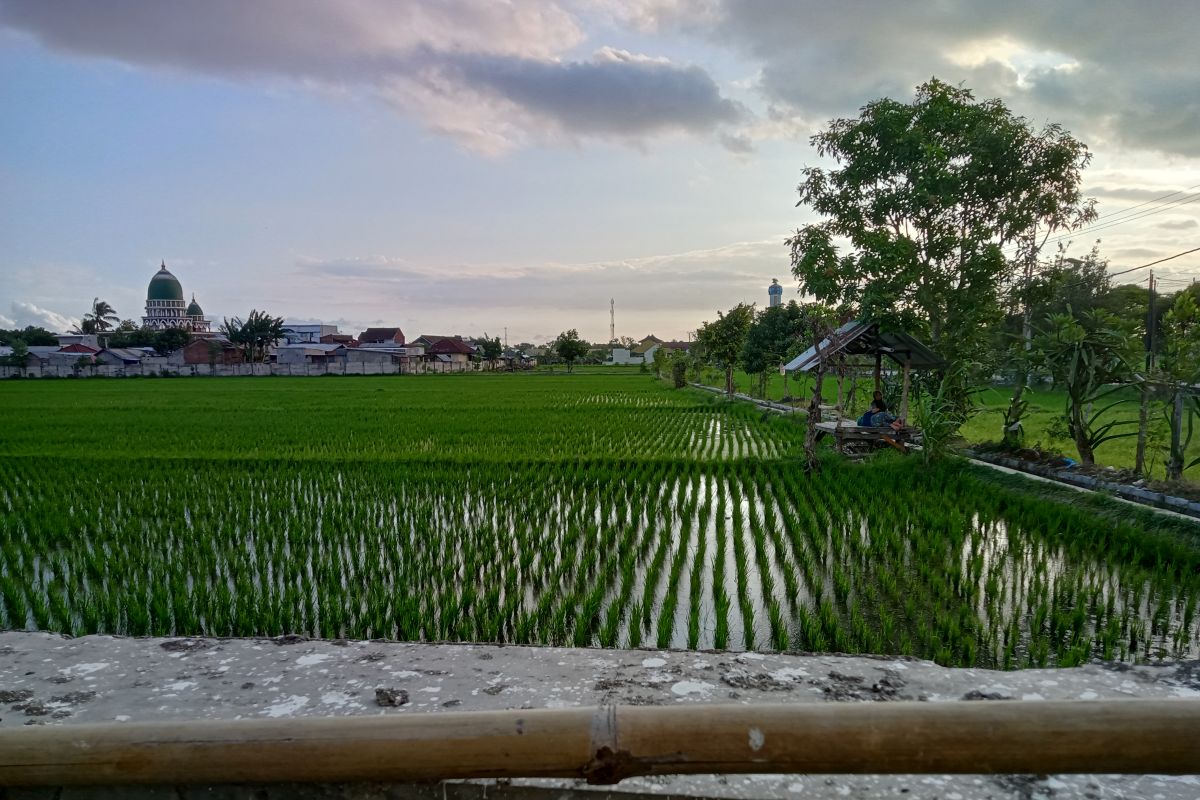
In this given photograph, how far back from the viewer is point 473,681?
2.87 metres

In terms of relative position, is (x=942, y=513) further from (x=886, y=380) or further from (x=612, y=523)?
(x=886, y=380)

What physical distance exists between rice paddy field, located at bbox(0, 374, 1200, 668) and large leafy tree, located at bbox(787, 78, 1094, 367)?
9.67ft

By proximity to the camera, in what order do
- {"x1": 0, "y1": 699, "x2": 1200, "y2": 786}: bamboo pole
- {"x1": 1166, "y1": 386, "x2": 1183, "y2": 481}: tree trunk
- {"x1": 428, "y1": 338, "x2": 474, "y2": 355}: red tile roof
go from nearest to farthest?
{"x1": 0, "y1": 699, "x2": 1200, "y2": 786}: bamboo pole
{"x1": 1166, "y1": 386, "x2": 1183, "y2": 481}: tree trunk
{"x1": 428, "y1": 338, "x2": 474, "y2": 355}: red tile roof

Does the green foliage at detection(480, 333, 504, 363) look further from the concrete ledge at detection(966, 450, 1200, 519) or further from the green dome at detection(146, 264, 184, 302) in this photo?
the concrete ledge at detection(966, 450, 1200, 519)

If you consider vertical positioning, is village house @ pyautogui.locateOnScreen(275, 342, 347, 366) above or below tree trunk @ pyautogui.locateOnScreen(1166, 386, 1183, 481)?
above

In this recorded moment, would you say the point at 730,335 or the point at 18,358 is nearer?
the point at 730,335

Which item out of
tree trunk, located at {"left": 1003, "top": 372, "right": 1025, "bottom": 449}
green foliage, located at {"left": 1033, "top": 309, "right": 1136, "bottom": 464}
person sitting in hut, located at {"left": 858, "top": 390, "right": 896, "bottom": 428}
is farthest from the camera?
person sitting in hut, located at {"left": 858, "top": 390, "right": 896, "bottom": 428}

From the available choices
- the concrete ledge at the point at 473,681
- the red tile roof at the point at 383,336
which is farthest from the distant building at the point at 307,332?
the concrete ledge at the point at 473,681

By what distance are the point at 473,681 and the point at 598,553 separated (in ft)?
9.52

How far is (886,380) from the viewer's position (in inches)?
564

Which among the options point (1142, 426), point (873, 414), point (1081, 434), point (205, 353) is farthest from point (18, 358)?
point (1142, 426)

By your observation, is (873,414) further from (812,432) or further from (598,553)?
(598,553)

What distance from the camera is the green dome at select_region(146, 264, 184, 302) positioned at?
255ft

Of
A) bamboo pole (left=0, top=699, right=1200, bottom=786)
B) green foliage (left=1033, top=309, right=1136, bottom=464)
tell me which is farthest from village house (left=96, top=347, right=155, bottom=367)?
bamboo pole (left=0, top=699, right=1200, bottom=786)
